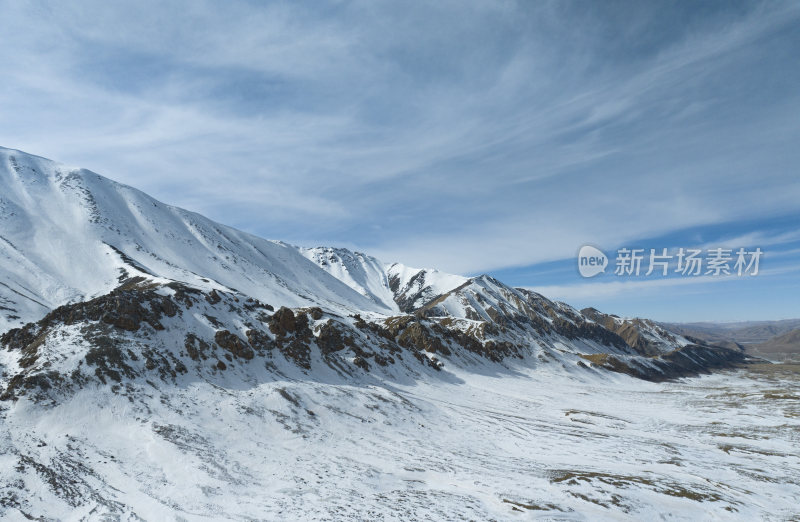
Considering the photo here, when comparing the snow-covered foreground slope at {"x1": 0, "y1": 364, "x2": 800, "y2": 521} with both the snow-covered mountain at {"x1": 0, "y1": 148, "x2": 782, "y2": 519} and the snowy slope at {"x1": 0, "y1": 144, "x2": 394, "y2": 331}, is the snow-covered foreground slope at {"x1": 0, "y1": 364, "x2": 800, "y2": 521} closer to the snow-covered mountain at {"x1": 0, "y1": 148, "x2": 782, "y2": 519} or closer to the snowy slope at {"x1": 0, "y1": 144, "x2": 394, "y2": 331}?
the snow-covered mountain at {"x1": 0, "y1": 148, "x2": 782, "y2": 519}

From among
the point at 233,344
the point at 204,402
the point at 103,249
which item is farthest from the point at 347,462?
the point at 103,249

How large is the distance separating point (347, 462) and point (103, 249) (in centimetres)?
10460

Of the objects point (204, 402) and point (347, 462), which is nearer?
point (347, 462)

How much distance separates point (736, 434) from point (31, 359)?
249ft

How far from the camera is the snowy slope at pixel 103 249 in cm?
7344

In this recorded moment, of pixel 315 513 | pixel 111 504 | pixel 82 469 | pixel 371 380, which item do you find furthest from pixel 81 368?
pixel 371 380

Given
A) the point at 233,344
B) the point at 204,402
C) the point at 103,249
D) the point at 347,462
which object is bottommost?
the point at 347,462

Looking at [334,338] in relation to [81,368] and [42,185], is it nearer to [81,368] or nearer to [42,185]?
[81,368]

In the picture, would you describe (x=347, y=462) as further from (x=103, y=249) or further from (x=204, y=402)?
(x=103, y=249)

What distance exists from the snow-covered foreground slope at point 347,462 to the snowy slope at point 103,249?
28.9m

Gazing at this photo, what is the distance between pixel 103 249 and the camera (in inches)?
3836

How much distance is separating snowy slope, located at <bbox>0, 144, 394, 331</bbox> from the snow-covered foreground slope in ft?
94.8

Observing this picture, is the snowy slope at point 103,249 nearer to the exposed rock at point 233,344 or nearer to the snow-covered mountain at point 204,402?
the snow-covered mountain at point 204,402

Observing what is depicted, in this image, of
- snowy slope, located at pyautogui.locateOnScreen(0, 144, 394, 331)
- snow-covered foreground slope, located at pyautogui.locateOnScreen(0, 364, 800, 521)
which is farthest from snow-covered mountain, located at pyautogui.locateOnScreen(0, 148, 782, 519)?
snowy slope, located at pyautogui.locateOnScreen(0, 144, 394, 331)
